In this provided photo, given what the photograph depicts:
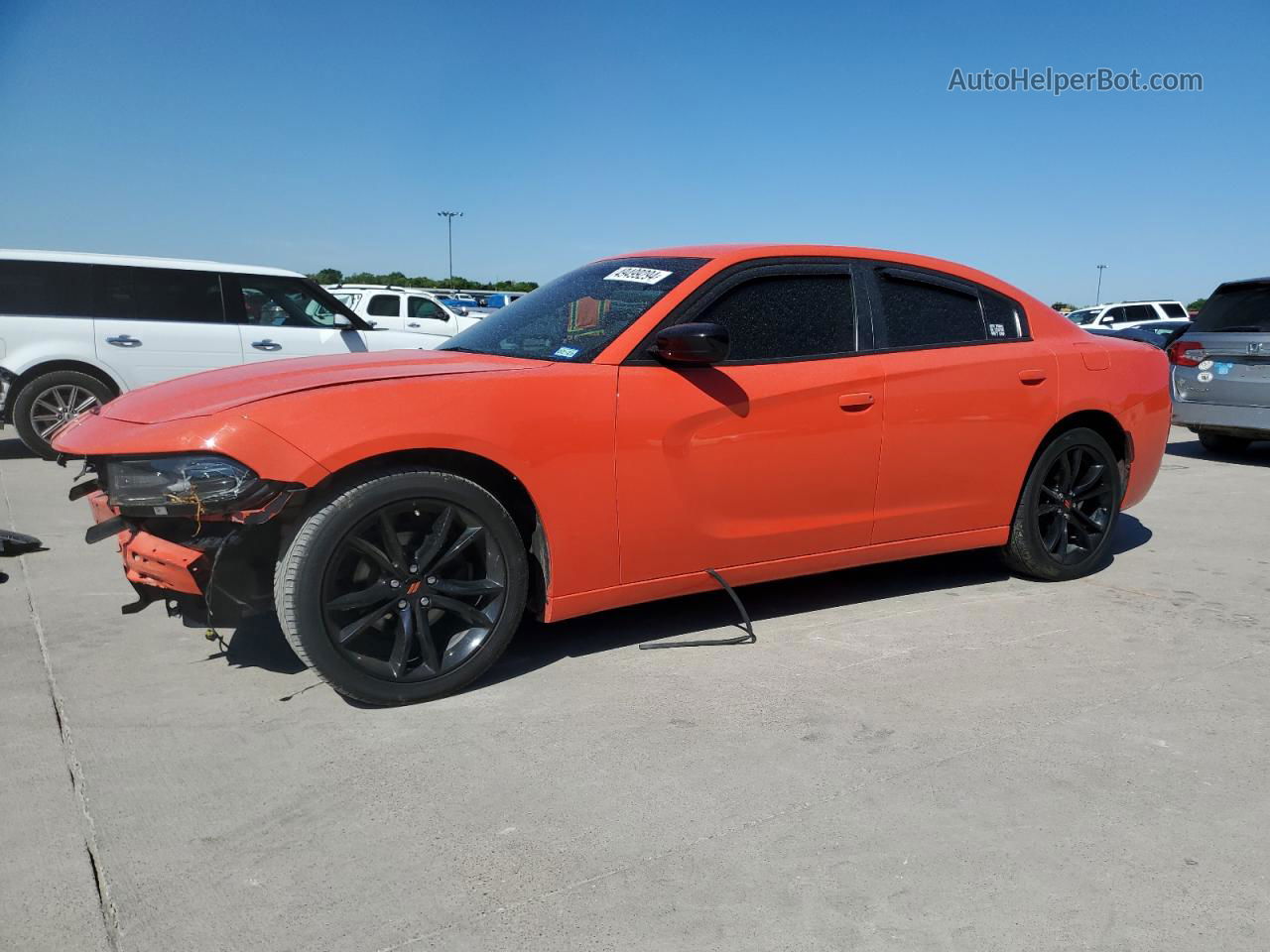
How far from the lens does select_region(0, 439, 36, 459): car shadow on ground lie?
31.3 ft

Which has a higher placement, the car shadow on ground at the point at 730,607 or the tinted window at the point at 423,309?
the tinted window at the point at 423,309

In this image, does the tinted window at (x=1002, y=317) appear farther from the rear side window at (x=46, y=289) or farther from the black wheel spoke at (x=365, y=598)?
the rear side window at (x=46, y=289)

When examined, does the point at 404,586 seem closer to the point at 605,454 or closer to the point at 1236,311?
the point at 605,454

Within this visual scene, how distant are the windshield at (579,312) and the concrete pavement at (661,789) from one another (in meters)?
1.17

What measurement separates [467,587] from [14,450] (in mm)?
8648

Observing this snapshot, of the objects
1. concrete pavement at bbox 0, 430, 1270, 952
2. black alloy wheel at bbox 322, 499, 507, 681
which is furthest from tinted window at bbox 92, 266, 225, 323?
black alloy wheel at bbox 322, 499, 507, 681

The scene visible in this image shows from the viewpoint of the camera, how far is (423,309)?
18859 millimetres

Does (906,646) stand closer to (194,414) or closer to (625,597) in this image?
(625,597)

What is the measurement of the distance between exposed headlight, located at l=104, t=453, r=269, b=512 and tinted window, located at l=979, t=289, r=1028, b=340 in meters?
3.28

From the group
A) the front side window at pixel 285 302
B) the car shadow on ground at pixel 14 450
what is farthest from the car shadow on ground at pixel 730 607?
the car shadow on ground at pixel 14 450

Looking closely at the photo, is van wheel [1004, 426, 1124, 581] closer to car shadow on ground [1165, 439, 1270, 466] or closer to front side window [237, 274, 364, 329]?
car shadow on ground [1165, 439, 1270, 466]

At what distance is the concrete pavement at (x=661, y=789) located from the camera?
2.18m

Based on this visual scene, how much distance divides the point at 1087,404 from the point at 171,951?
434 centimetres

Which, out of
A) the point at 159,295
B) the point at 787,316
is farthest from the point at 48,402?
the point at 787,316
